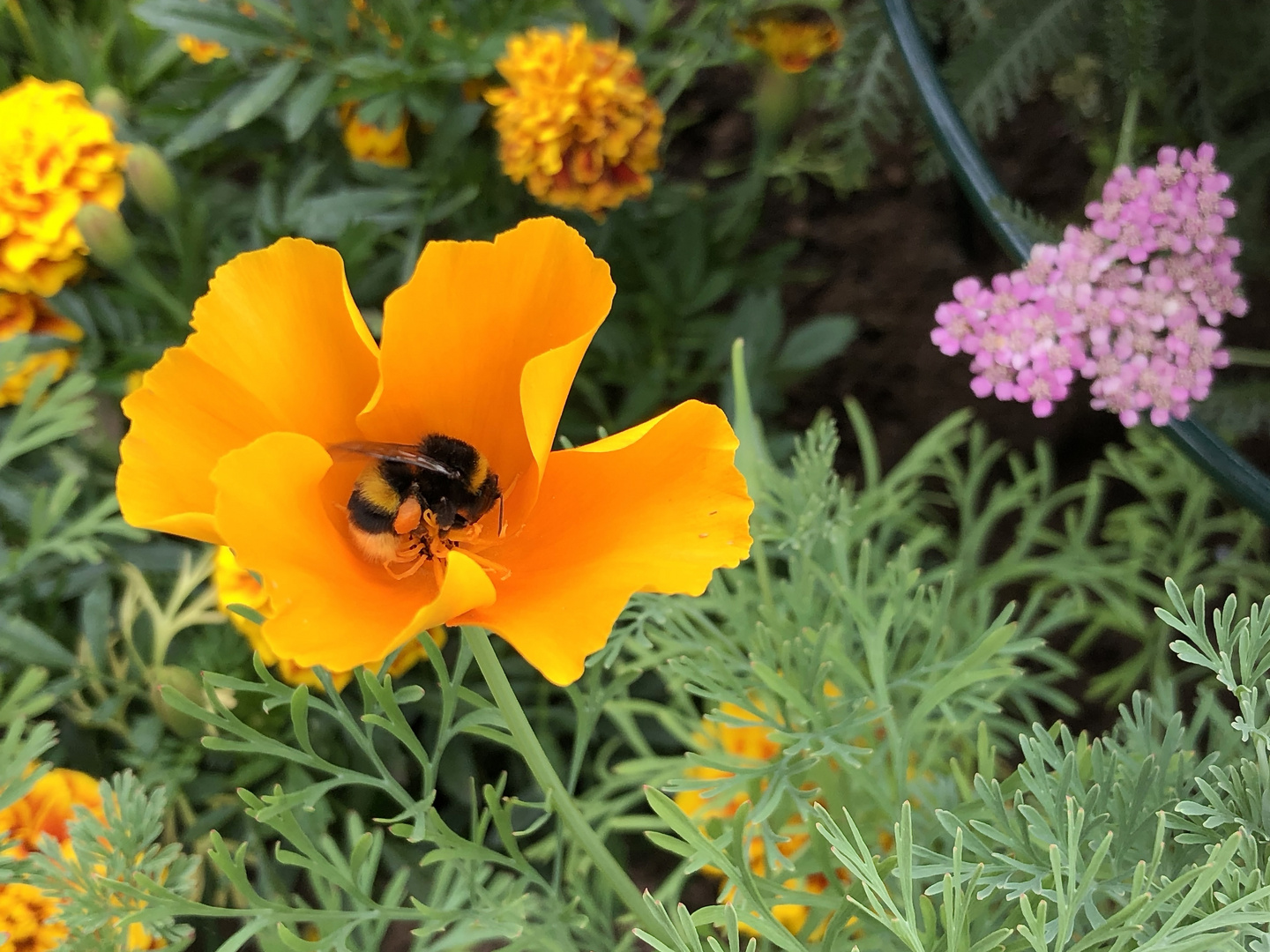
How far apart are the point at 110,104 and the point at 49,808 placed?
0.54m

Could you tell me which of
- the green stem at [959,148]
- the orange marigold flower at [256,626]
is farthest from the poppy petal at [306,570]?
the green stem at [959,148]

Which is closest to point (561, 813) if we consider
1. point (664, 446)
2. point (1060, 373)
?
point (664, 446)

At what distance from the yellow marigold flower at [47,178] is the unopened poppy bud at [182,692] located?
32 cm

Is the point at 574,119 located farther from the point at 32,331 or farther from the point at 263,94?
the point at 32,331

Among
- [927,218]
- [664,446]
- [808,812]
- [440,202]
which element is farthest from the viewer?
[927,218]

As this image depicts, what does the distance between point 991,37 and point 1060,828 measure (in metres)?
0.58

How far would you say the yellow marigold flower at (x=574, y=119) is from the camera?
0.73 m

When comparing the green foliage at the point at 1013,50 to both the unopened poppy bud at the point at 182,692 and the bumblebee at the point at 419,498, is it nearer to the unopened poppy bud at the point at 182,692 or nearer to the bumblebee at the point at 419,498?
the bumblebee at the point at 419,498

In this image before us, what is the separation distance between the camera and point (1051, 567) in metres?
0.80

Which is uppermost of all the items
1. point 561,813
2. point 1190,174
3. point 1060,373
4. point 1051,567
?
point 1190,174

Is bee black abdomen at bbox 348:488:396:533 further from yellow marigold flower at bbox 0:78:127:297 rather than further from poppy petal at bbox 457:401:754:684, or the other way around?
yellow marigold flower at bbox 0:78:127:297

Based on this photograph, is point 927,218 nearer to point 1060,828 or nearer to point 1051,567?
point 1051,567

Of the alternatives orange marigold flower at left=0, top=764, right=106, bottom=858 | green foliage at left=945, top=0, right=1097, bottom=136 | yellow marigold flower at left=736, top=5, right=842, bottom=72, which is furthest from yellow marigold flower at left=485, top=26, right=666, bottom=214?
orange marigold flower at left=0, top=764, right=106, bottom=858

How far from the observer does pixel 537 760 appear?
1.37ft
